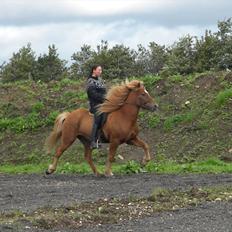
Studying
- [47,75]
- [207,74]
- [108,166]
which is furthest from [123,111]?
[47,75]

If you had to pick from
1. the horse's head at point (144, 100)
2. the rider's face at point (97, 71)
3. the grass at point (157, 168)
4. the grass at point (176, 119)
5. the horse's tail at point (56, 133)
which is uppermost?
the rider's face at point (97, 71)

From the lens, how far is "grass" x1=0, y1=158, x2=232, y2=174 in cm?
1750

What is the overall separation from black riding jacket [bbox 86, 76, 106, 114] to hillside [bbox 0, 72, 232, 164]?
4038mm

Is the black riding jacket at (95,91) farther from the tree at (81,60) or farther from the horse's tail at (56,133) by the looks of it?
the tree at (81,60)

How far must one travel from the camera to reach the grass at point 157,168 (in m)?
17.5

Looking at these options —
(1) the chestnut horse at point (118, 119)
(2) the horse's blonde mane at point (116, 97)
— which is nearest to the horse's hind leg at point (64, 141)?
(1) the chestnut horse at point (118, 119)

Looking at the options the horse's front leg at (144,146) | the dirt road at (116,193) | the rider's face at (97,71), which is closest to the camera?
the dirt road at (116,193)

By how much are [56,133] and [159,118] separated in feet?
20.0

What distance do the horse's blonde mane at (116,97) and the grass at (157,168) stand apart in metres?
1.67

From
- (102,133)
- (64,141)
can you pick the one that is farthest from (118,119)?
(64,141)

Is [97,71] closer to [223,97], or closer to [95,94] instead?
[95,94]

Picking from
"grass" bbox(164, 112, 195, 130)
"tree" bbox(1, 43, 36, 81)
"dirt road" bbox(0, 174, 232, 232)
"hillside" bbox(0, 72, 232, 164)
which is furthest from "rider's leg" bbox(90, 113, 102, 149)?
"tree" bbox(1, 43, 36, 81)

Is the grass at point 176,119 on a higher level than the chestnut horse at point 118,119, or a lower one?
lower

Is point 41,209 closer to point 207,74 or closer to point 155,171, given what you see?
point 155,171
